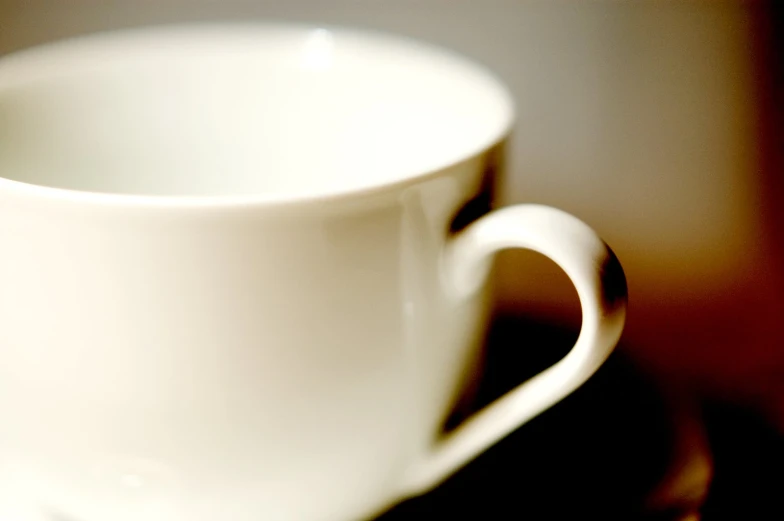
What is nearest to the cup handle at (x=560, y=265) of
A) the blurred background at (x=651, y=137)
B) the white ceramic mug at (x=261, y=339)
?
the white ceramic mug at (x=261, y=339)

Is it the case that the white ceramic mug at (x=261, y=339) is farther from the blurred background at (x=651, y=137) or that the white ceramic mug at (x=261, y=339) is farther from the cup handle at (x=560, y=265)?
the blurred background at (x=651, y=137)

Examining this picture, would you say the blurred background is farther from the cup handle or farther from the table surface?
the cup handle

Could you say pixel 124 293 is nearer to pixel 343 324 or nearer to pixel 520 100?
pixel 343 324

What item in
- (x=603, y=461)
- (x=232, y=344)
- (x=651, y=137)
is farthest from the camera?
(x=651, y=137)

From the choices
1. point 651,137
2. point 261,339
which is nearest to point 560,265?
point 261,339

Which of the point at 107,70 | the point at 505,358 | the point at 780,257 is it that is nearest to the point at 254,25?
the point at 107,70

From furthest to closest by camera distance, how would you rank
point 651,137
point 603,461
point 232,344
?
1. point 651,137
2. point 603,461
3. point 232,344

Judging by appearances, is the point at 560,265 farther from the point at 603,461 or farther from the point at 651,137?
the point at 651,137
